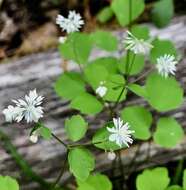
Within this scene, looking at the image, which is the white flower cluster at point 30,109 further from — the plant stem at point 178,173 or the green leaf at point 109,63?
the plant stem at point 178,173

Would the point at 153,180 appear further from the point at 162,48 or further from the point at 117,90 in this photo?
the point at 162,48

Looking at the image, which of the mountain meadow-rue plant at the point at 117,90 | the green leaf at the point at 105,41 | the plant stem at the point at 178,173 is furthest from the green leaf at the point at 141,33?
the plant stem at the point at 178,173

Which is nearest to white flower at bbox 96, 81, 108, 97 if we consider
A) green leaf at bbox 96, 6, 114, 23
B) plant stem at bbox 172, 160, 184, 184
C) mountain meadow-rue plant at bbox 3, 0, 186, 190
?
mountain meadow-rue plant at bbox 3, 0, 186, 190

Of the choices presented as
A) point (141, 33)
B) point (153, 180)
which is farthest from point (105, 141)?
point (141, 33)

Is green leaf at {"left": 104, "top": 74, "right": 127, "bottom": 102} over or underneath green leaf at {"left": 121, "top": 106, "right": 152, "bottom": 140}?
over

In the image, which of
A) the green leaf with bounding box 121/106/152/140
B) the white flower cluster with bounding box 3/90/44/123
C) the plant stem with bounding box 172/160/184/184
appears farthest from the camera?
the plant stem with bounding box 172/160/184/184

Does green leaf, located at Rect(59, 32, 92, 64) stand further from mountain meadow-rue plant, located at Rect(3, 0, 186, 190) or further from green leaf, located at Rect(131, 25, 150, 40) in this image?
green leaf, located at Rect(131, 25, 150, 40)
